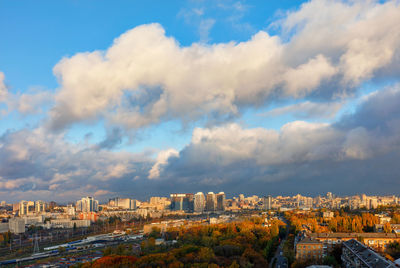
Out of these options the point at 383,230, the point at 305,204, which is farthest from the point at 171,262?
the point at 305,204

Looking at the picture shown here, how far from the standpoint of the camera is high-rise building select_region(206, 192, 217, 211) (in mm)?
79706

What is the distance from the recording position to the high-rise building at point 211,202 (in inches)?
3138

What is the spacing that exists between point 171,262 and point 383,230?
17873mm

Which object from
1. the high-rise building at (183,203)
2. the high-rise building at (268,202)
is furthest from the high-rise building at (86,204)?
the high-rise building at (268,202)

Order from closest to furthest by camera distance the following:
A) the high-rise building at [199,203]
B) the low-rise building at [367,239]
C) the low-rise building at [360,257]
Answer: the low-rise building at [360,257]
the low-rise building at [367,239]
the high-rise building at [199,203]

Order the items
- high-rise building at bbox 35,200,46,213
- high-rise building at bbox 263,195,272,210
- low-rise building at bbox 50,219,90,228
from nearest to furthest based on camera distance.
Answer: low-rise building at bbox 50,219,90,228
high-rise building at bbox 35,200,46,213
high-rise building at bbox 263,195,272,210

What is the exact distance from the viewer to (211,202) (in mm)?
80375

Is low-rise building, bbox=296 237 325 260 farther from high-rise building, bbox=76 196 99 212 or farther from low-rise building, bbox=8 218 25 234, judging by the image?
high-rise building, bbox=76 196 99 212

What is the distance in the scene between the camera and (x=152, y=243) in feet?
80.7

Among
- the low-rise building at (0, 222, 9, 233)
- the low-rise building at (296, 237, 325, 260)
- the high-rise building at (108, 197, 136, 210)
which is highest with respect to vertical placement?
the low-rise building at (296, 237, 325, 260)

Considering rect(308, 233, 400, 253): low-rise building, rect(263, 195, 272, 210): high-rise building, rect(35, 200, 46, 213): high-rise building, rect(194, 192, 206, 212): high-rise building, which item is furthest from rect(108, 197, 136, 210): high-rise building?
rect(308, 233, 400, 253): low-rise building

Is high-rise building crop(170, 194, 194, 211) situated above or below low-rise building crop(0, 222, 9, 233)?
below

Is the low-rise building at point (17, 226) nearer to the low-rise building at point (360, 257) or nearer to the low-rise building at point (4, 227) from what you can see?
the low-rise building at point (4, 227)

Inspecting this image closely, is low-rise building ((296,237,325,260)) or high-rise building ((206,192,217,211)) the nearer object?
low-rise building ((296,237,325,260))
